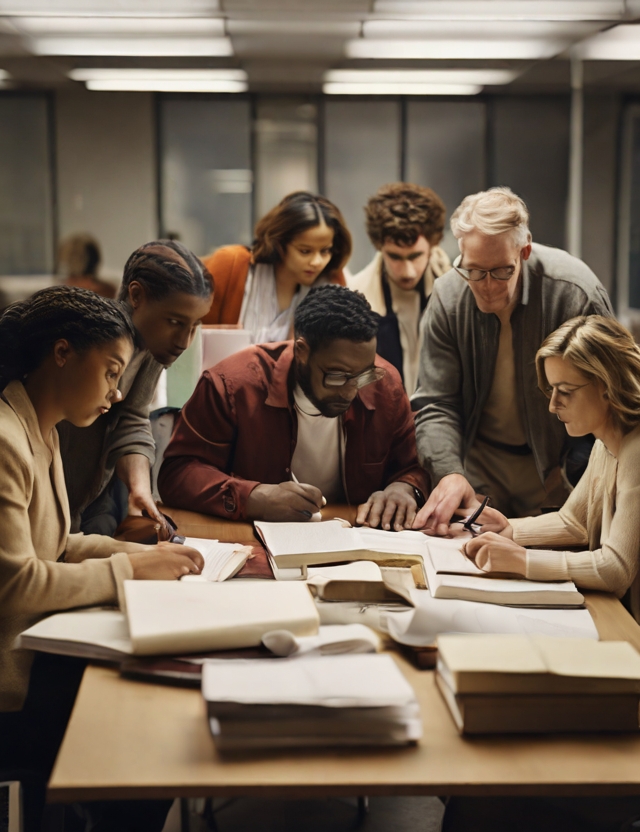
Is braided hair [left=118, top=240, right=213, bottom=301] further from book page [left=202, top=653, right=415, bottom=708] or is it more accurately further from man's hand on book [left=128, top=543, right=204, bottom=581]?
book page [left=202, top=653, right=415, bottom=708]

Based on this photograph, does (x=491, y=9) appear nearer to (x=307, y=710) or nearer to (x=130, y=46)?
(x=130, y=46)

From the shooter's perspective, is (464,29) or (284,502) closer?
(284,502)

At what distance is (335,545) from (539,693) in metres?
0.77

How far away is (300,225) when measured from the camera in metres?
3.05

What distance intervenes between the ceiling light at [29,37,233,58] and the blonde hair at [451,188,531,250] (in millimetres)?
1526

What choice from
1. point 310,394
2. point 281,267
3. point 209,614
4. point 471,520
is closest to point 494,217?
point 310,394

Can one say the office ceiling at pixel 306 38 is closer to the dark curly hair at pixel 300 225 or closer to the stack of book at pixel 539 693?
the dark curly hair at pixel 300 225

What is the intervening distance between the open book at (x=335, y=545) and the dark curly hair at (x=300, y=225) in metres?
1.24

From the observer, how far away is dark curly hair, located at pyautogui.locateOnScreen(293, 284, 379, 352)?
7.73 feet

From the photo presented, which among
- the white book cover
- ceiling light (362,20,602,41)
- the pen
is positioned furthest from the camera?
ceiling light (362,20,602,41)

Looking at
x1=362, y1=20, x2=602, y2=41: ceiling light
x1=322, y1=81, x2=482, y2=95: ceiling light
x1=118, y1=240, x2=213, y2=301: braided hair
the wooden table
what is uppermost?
x1=362, y1=20, x2=602, y2=41: ceiling light

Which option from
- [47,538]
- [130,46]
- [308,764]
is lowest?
[308,764]

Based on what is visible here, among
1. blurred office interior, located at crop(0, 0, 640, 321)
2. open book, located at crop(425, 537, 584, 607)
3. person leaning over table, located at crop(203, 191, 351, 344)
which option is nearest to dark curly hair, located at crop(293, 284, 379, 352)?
person leaning over table, located at crop(203, 191, 351, 344)

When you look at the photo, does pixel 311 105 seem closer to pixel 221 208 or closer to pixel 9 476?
pixel 221 208
